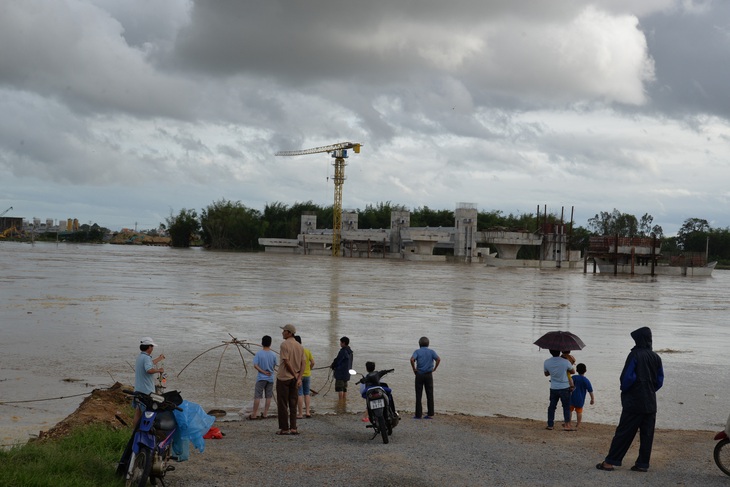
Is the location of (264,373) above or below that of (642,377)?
below

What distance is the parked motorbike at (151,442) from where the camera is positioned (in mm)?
7602

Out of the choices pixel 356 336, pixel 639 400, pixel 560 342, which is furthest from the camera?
pixel 356 336

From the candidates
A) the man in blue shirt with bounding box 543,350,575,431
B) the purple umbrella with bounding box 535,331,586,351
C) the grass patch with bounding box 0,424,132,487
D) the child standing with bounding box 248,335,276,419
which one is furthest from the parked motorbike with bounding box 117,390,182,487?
the purple umbrella with bounding box 535,331,586,351

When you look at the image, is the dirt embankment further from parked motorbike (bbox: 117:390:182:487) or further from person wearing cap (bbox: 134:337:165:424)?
parked motorbike (bbox: 117:390:182:487)

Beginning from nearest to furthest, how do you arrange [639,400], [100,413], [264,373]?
1. [639,400]
2. [100,413]
3. [264,373]

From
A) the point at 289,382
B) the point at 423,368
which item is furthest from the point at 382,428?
the point at 423,368

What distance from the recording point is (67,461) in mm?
8047

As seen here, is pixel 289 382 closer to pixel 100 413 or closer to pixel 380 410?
pixel 380 410

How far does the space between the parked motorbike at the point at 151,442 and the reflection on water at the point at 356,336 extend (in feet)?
13.2

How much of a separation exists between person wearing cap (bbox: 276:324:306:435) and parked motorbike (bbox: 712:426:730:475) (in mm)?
5352

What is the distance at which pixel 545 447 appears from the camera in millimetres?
10523

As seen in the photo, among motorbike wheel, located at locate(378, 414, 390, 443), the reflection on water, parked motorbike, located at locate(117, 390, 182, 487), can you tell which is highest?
parked motorbike, located at locate(117, 390, 182, 487)

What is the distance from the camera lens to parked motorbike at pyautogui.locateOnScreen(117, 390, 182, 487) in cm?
760

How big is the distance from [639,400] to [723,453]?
112 centimetres
